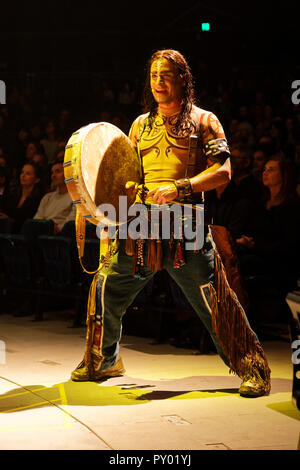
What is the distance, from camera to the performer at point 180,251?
4.30 m

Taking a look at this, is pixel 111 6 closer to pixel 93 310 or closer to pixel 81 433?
pixel 93 310

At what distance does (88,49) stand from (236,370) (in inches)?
504

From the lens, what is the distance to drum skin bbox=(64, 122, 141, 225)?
4.17 meters

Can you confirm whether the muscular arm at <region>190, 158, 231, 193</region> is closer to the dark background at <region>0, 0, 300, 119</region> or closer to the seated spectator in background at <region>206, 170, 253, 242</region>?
the seated spectator in background at <region>206, 170, 253, 242</region>

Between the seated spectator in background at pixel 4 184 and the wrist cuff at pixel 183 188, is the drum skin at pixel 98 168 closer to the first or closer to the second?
the wrist cuff at pixel 183 188

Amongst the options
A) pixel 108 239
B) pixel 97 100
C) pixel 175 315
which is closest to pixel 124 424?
pixel 108 239

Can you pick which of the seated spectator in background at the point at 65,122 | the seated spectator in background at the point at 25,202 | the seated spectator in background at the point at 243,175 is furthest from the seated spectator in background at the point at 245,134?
the seated spectator in background at the point at 65,122

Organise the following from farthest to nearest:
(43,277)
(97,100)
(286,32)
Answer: (286,32) → (97,100) → (43,277)

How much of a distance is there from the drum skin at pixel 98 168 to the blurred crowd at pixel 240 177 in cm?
83

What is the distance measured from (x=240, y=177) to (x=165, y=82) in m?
2.82

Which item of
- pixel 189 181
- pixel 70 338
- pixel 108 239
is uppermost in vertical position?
pixel 189 181

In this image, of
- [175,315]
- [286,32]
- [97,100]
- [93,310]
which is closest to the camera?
[93,310]

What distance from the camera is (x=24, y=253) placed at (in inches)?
302

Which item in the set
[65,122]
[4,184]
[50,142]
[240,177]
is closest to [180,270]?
[240,177]
